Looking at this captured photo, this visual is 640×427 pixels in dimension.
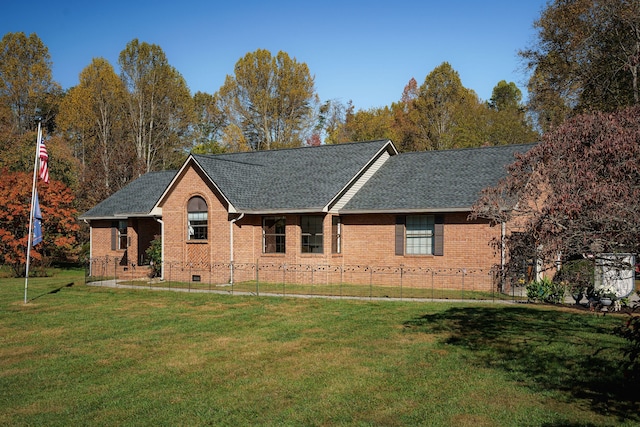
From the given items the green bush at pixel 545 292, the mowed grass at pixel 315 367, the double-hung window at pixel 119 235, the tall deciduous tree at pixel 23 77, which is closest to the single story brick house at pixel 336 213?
the green bush at pixel 545 292

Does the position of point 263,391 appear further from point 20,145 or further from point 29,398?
point 20,145

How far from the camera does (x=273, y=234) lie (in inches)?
1052

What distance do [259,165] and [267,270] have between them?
274 inches

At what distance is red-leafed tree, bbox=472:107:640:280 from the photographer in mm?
9023

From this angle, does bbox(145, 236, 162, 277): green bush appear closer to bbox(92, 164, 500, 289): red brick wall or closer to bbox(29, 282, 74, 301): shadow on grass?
bbox(92, 164, 500, 289): red brick wall

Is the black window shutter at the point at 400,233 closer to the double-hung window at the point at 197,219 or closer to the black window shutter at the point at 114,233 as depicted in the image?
the double-hung window at the point at 197,219

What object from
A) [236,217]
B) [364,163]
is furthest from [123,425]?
[364,163]

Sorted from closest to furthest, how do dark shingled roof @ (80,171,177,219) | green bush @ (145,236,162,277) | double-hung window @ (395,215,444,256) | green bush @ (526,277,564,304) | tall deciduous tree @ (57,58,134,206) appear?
green bush @ (526,277,564,304) < double-hung window @ (395,215,444,256) < green bush @ (145,236,162,277) < dark shingled roof @ (80,171,177,219) < tall deciduous tree @ (57,58,134,206)

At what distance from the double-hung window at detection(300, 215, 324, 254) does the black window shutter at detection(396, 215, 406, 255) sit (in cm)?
332

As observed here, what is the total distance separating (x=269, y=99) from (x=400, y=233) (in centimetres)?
3290

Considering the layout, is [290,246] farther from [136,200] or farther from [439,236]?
[136,200]

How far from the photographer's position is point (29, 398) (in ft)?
31.1

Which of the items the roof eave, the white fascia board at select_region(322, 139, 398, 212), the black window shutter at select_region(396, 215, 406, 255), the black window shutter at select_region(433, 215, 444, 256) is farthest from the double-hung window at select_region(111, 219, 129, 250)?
the black window shutter at select_region(433, 215, 444, 256)

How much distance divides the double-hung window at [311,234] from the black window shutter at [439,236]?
4.97 meters
